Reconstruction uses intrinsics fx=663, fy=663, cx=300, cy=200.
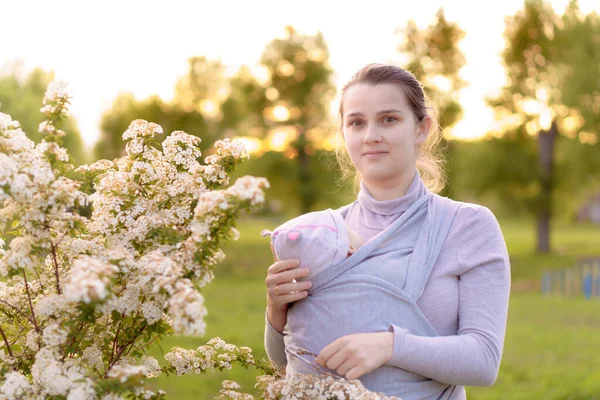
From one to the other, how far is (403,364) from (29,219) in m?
1.29

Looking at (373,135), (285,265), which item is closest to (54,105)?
(285,265)

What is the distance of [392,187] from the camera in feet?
8.68

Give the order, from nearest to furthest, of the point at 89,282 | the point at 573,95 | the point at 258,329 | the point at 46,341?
the point at 89,282 → the point at 46,341 → the point at 258,329 → the point at 573,95

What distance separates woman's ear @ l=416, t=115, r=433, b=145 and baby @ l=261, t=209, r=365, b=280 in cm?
58

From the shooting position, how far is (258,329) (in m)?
12.0

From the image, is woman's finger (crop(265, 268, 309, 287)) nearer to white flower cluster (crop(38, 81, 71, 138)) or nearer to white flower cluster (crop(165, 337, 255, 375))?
white flower cluster (crop(165, 337, 255, 375))

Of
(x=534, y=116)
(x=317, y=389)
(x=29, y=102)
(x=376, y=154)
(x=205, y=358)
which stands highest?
(x=534, y=116)

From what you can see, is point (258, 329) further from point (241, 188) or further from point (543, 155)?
point (543, 155)

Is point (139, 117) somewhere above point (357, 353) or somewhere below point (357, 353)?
above

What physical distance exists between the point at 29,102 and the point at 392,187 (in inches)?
981

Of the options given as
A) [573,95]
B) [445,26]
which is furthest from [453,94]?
[573,95]

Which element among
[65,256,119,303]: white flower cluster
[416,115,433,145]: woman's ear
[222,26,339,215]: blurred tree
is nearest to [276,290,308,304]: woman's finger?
[65,256,119,303]: white flower cluster

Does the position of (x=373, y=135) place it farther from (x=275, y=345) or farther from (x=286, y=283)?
(x=275, y=345)

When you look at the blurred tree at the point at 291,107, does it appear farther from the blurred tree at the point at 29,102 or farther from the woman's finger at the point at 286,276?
the woman's finger at the point at 286,276
